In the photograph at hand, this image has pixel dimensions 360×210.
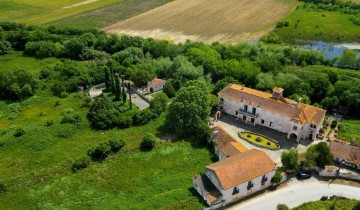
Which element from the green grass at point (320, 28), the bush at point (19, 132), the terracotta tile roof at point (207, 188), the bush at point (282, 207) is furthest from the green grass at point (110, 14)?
the bush at point (282, 207)

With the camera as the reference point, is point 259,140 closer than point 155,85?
Yes

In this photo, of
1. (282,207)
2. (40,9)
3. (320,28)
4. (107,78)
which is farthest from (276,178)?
(40,9)

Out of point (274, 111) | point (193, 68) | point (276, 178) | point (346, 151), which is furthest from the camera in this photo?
point (193, 68)

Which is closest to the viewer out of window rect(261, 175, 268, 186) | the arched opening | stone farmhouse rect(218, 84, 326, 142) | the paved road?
the paved road

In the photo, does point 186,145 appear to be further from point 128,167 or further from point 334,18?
point 334,18

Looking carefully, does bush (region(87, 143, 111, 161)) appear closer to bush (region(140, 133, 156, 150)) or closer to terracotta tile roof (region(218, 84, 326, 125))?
bush (region(140, 133, 156, 150))

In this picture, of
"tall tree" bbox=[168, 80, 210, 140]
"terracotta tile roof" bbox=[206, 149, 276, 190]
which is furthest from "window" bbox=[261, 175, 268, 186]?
"tall tree" bbox=[168, 80, 210, 140]

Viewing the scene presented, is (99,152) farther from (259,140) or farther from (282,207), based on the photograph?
(282,207)

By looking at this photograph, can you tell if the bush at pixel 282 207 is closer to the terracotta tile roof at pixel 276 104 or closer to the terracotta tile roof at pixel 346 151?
the terracotta tile roof at pixel 346 151
